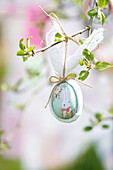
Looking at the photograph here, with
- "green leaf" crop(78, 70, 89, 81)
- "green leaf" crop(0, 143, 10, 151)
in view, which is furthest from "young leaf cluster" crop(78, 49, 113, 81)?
"green leaf" crop(0, 143, 10, 151)

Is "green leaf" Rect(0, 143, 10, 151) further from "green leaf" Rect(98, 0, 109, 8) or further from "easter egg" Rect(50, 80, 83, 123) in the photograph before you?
"green leaf" Rect(98, 0, 109, 8)

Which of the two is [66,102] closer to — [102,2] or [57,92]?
[57,92]

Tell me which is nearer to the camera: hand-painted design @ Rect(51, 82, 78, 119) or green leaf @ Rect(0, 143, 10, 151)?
hand-painted design @ Rect(51, 82, 78, 119)

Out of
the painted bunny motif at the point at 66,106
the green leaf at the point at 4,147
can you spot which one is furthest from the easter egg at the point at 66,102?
the green leaf at the point at 4,147

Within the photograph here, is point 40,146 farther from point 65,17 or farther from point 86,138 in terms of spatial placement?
point 65,17

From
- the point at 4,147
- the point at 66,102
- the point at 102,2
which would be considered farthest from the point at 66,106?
the point at 4,147

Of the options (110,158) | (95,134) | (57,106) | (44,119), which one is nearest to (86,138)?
(95,134)

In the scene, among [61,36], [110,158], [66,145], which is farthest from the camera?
[66,145]

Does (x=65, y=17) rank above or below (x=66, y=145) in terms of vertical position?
above
